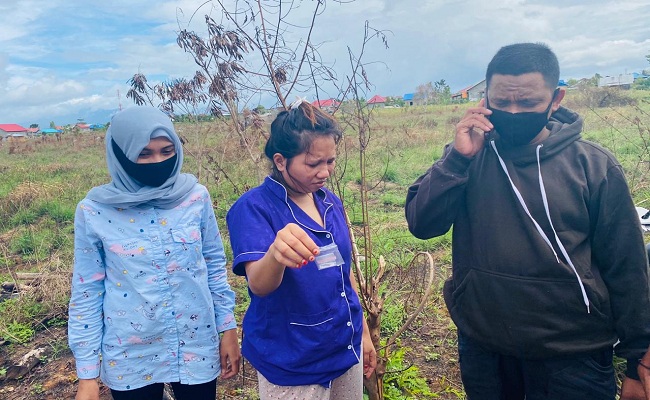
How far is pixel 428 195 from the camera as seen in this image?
1619 mm

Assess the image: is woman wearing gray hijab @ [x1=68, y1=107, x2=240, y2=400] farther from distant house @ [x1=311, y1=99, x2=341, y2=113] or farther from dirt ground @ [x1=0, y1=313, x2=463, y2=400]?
dirt ground @ [x1=0, y1=313, x2=463, y2=400]

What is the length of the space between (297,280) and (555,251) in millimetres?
825

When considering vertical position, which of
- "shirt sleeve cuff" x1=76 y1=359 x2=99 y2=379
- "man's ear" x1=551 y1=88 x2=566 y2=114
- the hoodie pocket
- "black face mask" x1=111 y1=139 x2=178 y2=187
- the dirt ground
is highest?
"man's ear" x1=551 y1=88 x2=566 y2=114

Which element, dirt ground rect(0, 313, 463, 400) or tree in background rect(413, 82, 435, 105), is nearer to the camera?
dirt ground rect(0, 313, 463, 400)

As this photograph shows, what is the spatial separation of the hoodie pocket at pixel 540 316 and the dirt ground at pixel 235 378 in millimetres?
1309

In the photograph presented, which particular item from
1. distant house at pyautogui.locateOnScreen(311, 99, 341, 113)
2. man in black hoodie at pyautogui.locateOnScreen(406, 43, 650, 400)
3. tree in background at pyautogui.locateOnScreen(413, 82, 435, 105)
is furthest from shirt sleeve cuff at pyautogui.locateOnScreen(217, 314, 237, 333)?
tree in background at pyautogui.locateOnScreen(413, 82, 435, 105)

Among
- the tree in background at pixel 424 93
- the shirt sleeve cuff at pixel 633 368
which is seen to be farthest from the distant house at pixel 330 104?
the tree in background at pixel 424 93

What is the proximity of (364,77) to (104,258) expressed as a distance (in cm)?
144

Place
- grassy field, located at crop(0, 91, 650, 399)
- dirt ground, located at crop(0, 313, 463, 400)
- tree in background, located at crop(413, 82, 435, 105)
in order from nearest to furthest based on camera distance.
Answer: dirt ground, located at crop(0, 313, 463, 400), grassy field, located at crop(0, 91, 650, 399), tree in background, located at crop(413, 82, 435, 105)

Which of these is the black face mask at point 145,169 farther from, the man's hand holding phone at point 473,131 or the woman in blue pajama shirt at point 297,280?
the man's hand holding phone at point 473,131

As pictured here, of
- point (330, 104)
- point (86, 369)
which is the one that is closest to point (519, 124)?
point (330, 104)

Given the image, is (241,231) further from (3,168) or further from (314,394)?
(3,168)

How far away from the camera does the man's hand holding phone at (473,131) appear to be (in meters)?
1.53

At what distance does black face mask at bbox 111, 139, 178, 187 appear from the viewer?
1.67 metres
